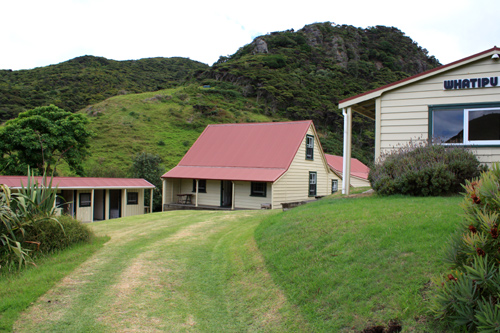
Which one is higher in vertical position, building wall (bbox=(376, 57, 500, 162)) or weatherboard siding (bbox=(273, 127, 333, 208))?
building wall (bbox=(376, 57, 500, 162))

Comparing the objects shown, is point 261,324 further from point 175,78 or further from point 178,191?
point 175,78

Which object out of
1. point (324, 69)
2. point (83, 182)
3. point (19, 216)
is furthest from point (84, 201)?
point (324, 69)

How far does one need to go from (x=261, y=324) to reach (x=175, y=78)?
109 metres

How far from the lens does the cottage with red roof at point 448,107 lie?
33.1ft

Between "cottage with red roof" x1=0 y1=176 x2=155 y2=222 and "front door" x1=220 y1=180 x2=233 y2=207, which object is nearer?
"cottage with red roof" x1=0 y1=176 x2=155 y2=222

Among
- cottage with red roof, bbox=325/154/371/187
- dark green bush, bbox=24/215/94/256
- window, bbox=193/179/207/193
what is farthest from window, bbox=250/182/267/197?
dark green bush, bbox=24/215/94/256

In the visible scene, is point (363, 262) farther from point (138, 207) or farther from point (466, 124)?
point (138, 207)

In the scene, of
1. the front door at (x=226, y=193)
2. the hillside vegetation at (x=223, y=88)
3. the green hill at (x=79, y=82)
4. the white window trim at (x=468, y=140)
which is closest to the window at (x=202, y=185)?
the front door at (x=226, y=193)

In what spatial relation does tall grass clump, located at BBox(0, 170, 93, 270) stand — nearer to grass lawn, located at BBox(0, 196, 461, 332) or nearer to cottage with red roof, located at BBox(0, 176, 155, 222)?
grass lawn, located at BBox(0, 196, 461, 332)

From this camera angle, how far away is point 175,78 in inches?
4240

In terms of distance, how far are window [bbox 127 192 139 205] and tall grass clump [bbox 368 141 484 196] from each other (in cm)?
1971

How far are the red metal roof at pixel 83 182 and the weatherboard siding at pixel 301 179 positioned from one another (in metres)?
9.93

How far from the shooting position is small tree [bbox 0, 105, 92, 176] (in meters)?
26.2

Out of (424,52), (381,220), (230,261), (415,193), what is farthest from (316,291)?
(424,52)
